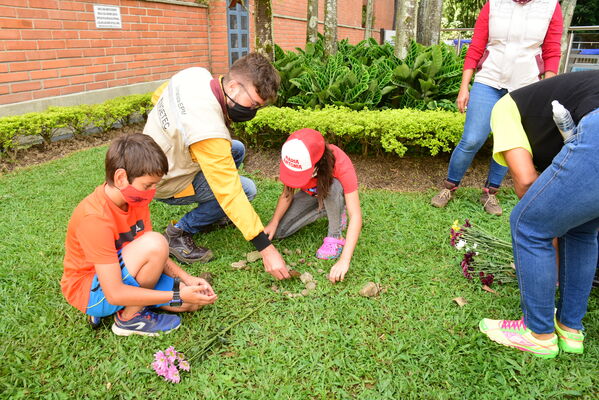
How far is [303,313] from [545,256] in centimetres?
131

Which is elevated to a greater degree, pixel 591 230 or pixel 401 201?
pixel 591 230

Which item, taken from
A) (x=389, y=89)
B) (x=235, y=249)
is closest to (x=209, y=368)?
(x=235, y=249)

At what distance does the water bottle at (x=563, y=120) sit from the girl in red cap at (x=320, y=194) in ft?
4.12

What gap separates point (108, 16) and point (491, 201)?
259 inches

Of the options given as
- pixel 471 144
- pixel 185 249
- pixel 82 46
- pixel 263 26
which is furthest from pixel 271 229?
pixel 82 46

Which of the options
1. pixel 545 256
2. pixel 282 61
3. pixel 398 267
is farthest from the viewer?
pixel 282 61

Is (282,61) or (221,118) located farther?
(282,61)

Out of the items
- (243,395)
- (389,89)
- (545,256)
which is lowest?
(243,395)

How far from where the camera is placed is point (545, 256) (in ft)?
6.27

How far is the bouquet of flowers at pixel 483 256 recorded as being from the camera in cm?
280

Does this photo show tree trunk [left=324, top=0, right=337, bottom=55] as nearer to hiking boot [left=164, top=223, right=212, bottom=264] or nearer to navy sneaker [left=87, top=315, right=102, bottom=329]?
hiking boot [left=164, top=223, right=212, bottom=264]

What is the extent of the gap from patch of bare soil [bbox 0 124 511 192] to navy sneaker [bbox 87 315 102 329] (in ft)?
9.36

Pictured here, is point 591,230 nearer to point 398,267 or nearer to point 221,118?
point 398,267

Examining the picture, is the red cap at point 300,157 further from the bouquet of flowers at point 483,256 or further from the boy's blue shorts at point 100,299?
the bouquet of flowers at point 483,256
